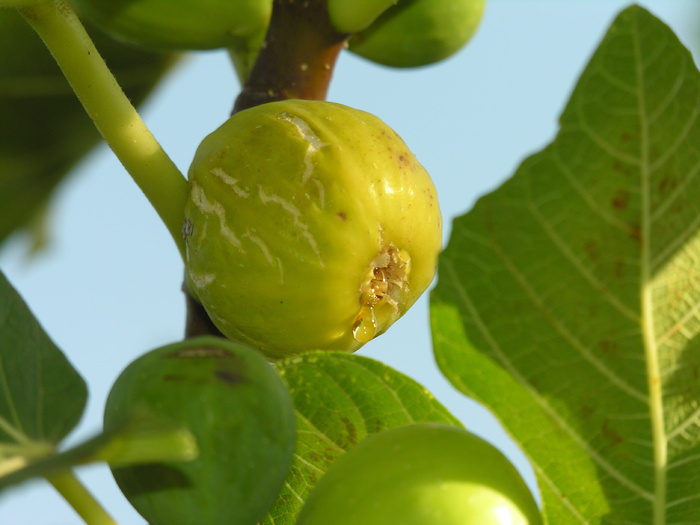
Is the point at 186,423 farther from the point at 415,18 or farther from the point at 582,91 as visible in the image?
the point at 415,18

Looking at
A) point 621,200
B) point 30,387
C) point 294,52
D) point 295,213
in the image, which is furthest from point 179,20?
point 621,200

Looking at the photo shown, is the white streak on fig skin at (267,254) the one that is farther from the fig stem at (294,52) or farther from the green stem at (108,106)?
the fig stem at (294,52)

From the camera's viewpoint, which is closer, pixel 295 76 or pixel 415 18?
pixel 295 76

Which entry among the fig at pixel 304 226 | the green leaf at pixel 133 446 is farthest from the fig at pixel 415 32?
the green leaf at pixel 133 446

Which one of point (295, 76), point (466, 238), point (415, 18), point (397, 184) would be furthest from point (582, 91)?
point (415, 18)

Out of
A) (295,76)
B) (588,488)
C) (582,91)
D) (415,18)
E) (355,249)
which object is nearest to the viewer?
Result: (582,91)

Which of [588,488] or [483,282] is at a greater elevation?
[483,282]

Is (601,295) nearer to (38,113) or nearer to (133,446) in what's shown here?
(133,446)
